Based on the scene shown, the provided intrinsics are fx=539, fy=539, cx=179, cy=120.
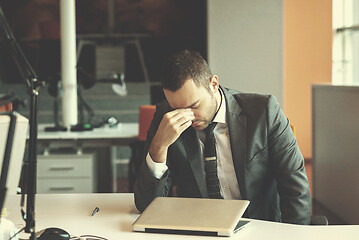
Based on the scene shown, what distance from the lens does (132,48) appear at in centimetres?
693

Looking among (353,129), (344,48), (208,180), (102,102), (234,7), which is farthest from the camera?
(102,102)

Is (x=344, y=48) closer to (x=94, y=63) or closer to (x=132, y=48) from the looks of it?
(x=132, y=48)

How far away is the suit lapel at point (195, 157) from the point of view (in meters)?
2.01

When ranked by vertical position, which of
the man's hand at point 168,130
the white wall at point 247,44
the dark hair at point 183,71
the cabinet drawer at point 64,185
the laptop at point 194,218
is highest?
the white wall at point 247,44

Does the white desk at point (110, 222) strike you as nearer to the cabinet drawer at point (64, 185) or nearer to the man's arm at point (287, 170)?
the man's arm at point (287, 170)

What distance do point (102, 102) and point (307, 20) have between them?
9.30 feet

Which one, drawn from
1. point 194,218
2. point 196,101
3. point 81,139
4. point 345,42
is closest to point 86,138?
point 81,139

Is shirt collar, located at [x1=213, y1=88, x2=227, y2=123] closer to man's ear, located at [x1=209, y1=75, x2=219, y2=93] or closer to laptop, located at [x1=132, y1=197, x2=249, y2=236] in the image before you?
man's ear, located at [x1=209, y1=75, x2=219, y2=93]

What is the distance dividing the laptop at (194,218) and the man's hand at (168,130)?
0.25 m

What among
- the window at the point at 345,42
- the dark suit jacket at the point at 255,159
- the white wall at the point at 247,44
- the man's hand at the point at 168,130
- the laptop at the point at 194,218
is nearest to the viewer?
the laptop at the point at 194,218

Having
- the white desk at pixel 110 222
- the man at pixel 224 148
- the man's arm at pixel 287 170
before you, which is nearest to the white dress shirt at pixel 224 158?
the man at pixel 224 148

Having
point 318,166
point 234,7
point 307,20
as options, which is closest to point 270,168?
point 318,166

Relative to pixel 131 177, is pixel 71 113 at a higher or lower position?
higher

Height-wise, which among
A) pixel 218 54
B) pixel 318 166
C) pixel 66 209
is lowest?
pixel 318 166
